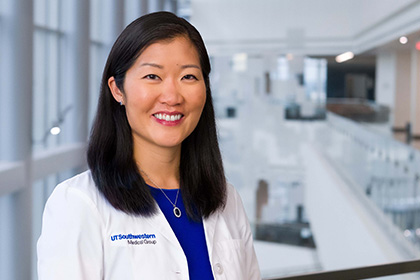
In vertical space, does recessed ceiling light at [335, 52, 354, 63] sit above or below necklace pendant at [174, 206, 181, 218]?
above

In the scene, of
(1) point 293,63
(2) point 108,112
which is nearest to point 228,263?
(2) point 108,112

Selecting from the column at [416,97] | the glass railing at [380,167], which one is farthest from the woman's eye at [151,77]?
the column at [416,97]

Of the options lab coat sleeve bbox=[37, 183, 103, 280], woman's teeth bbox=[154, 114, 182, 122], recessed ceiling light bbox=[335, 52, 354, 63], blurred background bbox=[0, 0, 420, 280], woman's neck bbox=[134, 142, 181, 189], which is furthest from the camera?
recessed ceiling light bbox=[335, 52, 354, 63]

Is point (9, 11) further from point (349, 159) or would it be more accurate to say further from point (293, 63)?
point (349, 159)

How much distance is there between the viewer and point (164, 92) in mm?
1562

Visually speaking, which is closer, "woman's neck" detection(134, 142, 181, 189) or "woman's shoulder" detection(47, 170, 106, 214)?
"woman's shoulder" detection(47, 170, 106, 214)

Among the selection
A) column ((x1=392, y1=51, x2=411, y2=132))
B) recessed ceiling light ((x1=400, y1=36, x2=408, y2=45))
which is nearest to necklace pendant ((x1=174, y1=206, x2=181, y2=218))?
recessed ceiling light ((x1=400, y1=36, x2=408, y2=45))

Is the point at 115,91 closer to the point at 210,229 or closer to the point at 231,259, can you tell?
the point at 210,229

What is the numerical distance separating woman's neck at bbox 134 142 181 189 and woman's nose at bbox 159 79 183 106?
0.20 metres

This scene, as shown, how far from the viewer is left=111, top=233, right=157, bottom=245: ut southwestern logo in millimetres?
1488

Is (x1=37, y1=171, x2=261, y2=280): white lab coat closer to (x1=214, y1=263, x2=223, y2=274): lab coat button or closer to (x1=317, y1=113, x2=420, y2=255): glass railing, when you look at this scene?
(x1=214, y1=263, x2=223, y2=274): lab coat button

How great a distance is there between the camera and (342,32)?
8.85m

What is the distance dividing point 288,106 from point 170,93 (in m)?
7.52

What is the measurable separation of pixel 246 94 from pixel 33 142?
370 cm
